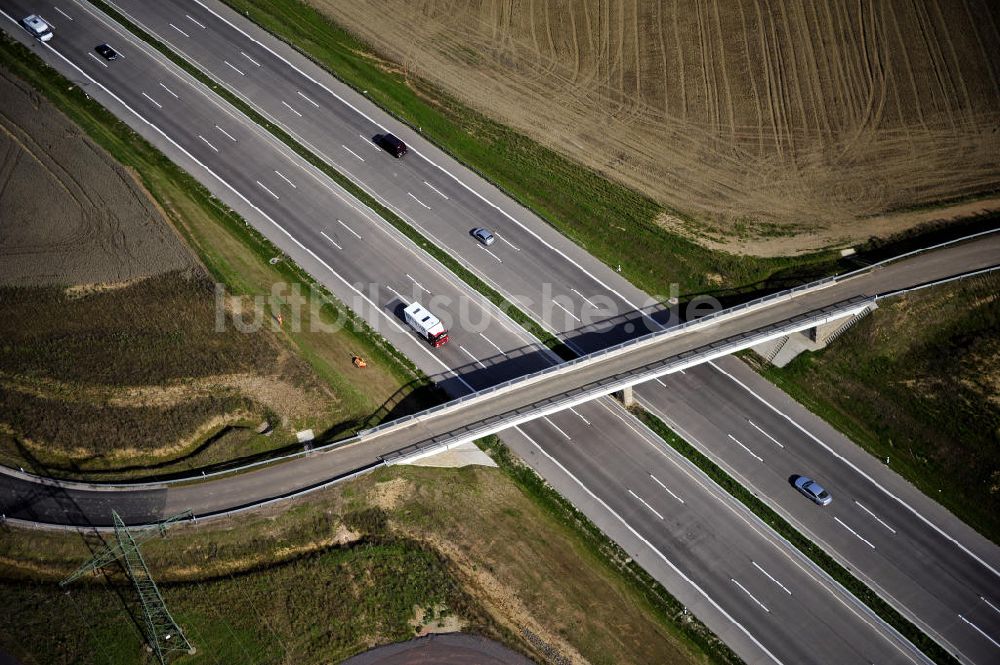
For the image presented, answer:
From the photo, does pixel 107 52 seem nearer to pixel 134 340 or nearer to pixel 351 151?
pixel 351 151

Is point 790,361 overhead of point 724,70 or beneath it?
beneath

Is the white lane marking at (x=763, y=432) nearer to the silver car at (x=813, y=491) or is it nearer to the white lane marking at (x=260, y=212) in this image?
the silver car at (x=813, y=491)

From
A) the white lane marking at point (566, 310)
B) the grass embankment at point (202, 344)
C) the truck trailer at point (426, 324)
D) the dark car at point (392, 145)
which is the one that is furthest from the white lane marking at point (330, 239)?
the white lane marking at point (566, 310)

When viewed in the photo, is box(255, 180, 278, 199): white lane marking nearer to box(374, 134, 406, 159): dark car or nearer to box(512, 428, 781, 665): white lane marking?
box(374, 134, 406, 159): dark car

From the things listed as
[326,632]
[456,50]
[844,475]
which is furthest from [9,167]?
[844,475]

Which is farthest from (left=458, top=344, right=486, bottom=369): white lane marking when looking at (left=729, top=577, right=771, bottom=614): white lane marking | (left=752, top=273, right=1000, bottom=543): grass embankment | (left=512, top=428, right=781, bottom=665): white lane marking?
(left=729, top=577, right=771, bottom=614): white lane marking

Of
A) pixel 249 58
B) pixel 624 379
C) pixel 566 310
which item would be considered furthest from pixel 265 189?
pixel 624 379

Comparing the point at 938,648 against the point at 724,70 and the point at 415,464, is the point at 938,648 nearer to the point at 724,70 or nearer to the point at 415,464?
the point at 415,464
